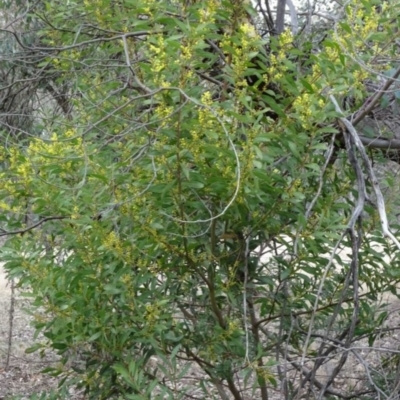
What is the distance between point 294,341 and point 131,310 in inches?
39.2

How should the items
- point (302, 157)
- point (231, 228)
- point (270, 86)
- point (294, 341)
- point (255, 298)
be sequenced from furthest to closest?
point (294, 341), point (255, 298), point (270, 86), point (231, 228), point (302, 157)

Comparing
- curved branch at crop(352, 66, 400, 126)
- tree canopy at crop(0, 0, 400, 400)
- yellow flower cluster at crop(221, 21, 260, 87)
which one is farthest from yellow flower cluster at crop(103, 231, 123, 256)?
curved branch at crop(352, 66, 400, 126)

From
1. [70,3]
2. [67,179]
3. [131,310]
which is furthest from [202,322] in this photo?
[70,3]

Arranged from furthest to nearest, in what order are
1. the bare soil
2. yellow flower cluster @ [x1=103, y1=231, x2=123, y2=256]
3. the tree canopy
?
1. the bare soil
2. yellow flower cluster @ [x1=103, y1=231, x2=123, y2=256]
3. the tree canopy

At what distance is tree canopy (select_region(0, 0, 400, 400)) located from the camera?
235 cm

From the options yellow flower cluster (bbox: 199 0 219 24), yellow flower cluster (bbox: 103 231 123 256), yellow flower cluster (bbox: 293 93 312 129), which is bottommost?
yellow flower cluster (bbox: 103 231 123 256)

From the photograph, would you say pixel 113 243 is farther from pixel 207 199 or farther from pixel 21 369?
pixel 21 369

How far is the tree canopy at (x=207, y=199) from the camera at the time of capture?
235cm

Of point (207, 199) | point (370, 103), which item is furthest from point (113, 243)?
point (370, 103)

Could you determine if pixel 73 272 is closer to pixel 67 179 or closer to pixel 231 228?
pixel 67 179

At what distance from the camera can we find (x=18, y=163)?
297 cm

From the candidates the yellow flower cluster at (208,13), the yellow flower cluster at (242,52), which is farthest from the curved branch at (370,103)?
the yellow flower cluster at (208,13)

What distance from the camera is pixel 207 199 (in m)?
2.53

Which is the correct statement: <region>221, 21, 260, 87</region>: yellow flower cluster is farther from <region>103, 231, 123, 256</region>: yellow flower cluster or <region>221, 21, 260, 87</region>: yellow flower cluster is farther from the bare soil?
the bare soil
